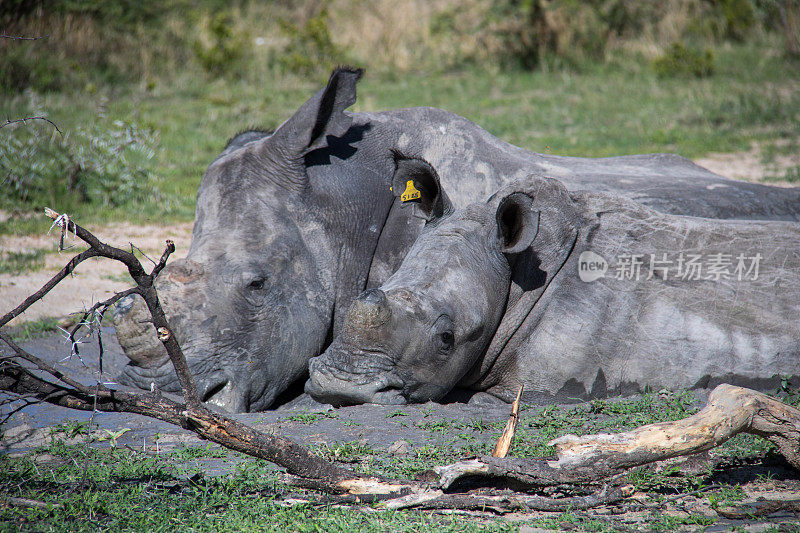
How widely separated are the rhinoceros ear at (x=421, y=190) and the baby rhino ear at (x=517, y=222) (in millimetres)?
488

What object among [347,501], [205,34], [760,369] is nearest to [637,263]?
[760,369]

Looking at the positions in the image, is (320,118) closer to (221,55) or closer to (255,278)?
(255,278)

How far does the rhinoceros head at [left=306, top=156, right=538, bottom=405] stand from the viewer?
456 centimetres

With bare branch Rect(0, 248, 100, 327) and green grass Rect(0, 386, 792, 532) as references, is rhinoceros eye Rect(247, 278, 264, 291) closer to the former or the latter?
green grass Rect(0, 386, 792, 532)

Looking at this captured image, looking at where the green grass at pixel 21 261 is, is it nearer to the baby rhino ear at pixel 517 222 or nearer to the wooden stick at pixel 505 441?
the baby rhino ear at pixel 517 222

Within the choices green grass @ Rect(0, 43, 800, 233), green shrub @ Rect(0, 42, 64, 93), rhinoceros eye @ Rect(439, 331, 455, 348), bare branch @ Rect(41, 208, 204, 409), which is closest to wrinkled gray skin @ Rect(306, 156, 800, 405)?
rhinoceros eye @ Rect(439, 331, 455, 348)

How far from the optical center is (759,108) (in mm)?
13094

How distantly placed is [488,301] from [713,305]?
4.71ft

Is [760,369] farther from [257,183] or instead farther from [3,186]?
[3,186]

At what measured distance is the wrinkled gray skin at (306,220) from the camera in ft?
16.0

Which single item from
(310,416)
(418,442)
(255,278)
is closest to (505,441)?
(418,442)

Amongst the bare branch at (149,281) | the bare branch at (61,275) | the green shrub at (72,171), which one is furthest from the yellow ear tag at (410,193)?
the green shrub at (72,171)

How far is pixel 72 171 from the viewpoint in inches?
381

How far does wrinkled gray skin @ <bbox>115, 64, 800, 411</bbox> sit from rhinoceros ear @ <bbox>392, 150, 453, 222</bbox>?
350 millimetres
